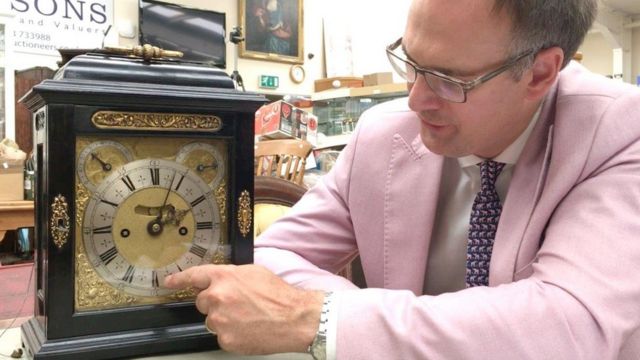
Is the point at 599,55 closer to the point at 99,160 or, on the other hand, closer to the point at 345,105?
the point at 345,105

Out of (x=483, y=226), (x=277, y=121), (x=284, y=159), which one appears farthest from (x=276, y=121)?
(x=483, y=226)

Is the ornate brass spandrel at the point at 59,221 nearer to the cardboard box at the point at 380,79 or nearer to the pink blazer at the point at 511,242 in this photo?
the pink blazer at the point at 511,242

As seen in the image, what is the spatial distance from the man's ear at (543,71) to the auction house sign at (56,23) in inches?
175

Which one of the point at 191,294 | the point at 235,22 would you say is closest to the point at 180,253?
the point at 191,294

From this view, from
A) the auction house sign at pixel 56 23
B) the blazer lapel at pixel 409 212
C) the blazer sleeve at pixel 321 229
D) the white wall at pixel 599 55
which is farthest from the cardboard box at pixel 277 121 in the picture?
the white wall at pixel 599 55

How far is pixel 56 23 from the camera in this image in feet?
16.6

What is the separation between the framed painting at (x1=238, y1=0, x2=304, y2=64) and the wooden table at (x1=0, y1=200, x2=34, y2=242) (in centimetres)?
325

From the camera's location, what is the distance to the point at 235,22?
20.2 feet

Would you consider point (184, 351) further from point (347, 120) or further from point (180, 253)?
point (347, 120)

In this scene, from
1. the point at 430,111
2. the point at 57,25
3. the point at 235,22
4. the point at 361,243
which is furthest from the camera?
the point at 235,22

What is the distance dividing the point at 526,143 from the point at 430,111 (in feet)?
0.58

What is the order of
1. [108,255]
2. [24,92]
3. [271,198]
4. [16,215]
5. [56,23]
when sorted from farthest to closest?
[56,23] → [24,92] → [16,215] → [271,198] → [108,255]

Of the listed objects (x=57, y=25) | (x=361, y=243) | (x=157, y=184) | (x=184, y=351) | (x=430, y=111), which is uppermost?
(x=57, y=25)

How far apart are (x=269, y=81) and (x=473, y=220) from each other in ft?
18.0
